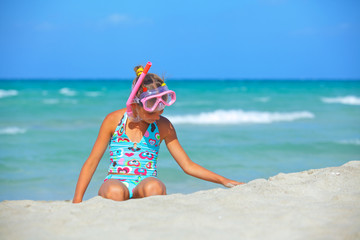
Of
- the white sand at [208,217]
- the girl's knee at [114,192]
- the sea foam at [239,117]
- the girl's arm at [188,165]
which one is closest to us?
the white sand at [208,217]

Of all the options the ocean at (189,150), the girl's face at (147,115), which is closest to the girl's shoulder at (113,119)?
the girl's face at (147,115)

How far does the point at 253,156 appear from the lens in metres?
7.61

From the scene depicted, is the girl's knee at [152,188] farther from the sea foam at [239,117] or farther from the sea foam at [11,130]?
the sea foam at [239,117]

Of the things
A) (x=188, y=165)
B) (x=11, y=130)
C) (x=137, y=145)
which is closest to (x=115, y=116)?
(x=137, y=145)

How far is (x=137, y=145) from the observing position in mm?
3496

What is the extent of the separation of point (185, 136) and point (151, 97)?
706 cm

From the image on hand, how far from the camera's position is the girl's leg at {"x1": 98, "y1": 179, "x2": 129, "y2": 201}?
3.20 metres

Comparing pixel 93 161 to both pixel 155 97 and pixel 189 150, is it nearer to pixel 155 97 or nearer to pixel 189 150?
pixel 155 97

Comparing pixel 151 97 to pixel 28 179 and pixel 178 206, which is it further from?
pixel 28 179

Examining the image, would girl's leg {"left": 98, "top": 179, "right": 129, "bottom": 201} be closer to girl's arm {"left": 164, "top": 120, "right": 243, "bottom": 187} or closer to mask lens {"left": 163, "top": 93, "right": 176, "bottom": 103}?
girl's arm {"left": 164, "top": 120, "right": 243, "bottom": 187}

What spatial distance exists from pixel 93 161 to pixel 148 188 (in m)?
0.49

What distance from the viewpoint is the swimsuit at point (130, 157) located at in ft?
11.3

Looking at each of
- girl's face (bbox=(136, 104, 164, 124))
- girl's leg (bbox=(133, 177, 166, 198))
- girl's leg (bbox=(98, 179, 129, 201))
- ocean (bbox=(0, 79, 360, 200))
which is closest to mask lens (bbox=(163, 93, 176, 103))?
girl's face (bbox=(136, 104, 164, 124))

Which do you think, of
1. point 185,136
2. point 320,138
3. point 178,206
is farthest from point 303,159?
point 178,206
